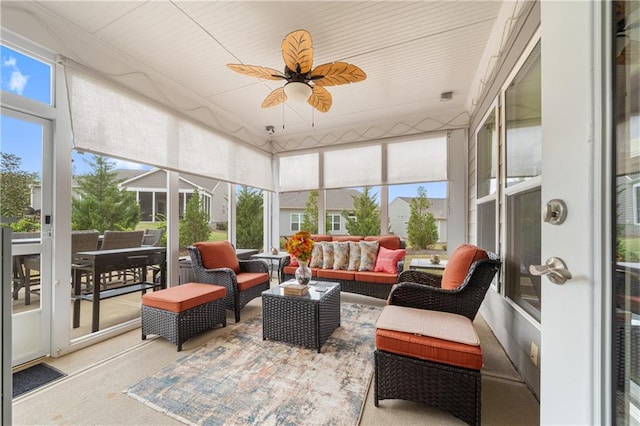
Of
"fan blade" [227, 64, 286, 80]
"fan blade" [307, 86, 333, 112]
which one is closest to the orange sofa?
"fan blade" [307, 86, 333, 112]

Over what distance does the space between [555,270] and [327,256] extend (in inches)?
132

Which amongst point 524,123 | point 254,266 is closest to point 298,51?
point 524,123

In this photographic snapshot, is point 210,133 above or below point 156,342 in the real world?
above

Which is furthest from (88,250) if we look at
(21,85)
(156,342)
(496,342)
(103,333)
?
(496,342)

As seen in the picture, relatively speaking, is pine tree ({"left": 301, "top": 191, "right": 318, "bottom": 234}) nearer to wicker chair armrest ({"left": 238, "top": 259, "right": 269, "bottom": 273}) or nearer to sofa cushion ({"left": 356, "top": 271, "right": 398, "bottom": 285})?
wicker chair armrest ({"left": 238, "top": 259, "right": 269, "bottom": 273})

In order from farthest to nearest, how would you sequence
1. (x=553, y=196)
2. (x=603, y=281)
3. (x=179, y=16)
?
(x=179, y=16)
(x=553, y=196)
(x=603, y=281)

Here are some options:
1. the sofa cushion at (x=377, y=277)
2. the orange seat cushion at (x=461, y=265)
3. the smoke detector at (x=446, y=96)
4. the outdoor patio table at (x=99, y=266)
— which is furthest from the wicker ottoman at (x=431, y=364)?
the smoke detector at (x=446, y=96)

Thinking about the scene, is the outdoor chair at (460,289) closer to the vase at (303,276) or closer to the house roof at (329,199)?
the vase at (303,276)

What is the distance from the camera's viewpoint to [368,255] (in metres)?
3.77

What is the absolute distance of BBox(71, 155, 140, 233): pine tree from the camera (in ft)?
8.73

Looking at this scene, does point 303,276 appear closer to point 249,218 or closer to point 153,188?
point 153,188

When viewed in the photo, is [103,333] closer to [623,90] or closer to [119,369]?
[119,369]

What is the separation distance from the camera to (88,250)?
8.89 ft

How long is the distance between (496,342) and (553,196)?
2.50m
